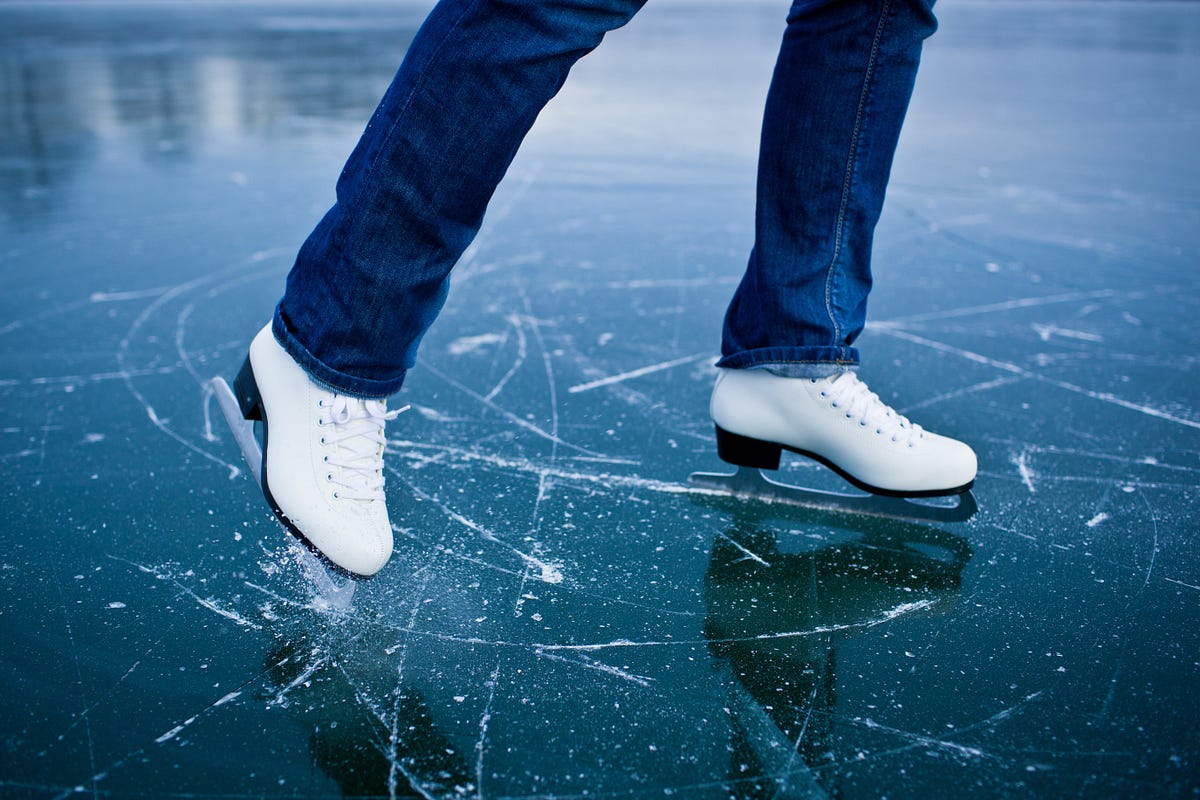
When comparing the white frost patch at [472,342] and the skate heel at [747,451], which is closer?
the skate heel at [747,451]

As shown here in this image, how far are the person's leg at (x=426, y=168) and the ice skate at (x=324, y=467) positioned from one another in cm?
4

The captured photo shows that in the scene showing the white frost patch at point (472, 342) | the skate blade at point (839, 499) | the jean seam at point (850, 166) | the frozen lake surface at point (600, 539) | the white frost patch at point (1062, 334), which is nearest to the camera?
the frozen lake surface at point (600, 539)

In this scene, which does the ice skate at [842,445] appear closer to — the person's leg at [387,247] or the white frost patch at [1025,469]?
the white frost patch at [1025,469]

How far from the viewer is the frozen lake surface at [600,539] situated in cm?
98

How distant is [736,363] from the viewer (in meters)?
1.45

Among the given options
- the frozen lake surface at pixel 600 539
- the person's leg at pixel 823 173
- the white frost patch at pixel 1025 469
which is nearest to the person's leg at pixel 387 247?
the frozen lake surface at pixel 600 539

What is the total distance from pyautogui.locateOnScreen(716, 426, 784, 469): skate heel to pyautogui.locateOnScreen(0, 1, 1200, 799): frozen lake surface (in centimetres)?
7

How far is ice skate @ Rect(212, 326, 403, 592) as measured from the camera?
45.7 inches

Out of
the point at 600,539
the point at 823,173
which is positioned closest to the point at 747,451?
the point at 600,539

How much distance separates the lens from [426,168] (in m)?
1.09

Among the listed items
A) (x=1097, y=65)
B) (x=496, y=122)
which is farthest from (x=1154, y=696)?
(x=1097, y=65)

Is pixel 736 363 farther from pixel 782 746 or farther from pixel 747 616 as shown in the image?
pixel 782 746

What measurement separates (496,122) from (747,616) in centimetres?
63

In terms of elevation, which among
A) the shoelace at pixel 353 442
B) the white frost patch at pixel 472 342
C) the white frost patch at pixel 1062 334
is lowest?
the white frost patch at pixel 472 342
